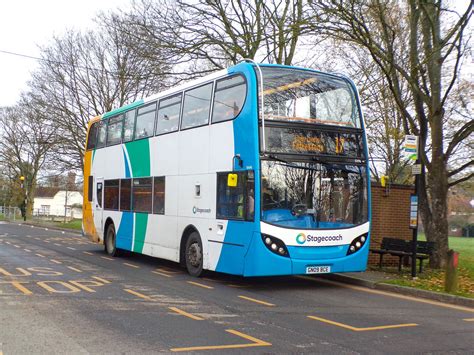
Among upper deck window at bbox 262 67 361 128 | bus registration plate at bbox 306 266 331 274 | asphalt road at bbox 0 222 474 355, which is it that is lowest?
asphalt road at bbox 0 222 474 355

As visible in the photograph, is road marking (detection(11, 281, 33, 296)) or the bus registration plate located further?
the bus registration plate

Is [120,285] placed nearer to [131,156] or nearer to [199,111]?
[199,111]

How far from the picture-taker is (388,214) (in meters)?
14.3

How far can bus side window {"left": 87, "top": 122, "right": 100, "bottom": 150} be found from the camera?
17922 mm

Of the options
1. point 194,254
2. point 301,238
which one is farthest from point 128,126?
point 301,238

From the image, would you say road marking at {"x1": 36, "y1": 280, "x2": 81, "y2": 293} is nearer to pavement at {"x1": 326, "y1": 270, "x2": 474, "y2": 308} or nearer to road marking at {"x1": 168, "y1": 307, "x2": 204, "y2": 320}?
road marking at {"x1": 168, "y1": 307, "x2": 204, "y2": 320}

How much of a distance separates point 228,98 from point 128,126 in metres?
5.56

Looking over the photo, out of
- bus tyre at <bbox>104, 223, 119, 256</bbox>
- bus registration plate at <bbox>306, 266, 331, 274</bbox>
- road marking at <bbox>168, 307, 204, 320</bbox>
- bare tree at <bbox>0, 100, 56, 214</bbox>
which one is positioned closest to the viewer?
road marking at <bbox>168, 307, 204, 320</bbox>

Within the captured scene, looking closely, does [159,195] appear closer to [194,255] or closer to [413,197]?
[194,255]

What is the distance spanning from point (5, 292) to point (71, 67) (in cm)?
2549

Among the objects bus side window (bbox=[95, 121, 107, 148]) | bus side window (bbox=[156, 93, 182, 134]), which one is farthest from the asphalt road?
bus side window (bbox=[95, 121, 107, 148])

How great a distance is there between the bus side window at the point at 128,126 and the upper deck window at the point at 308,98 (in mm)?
6036

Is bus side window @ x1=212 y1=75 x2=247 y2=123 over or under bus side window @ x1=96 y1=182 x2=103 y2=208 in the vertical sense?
over

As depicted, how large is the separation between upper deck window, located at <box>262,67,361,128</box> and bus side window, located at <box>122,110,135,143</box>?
6.04 m
